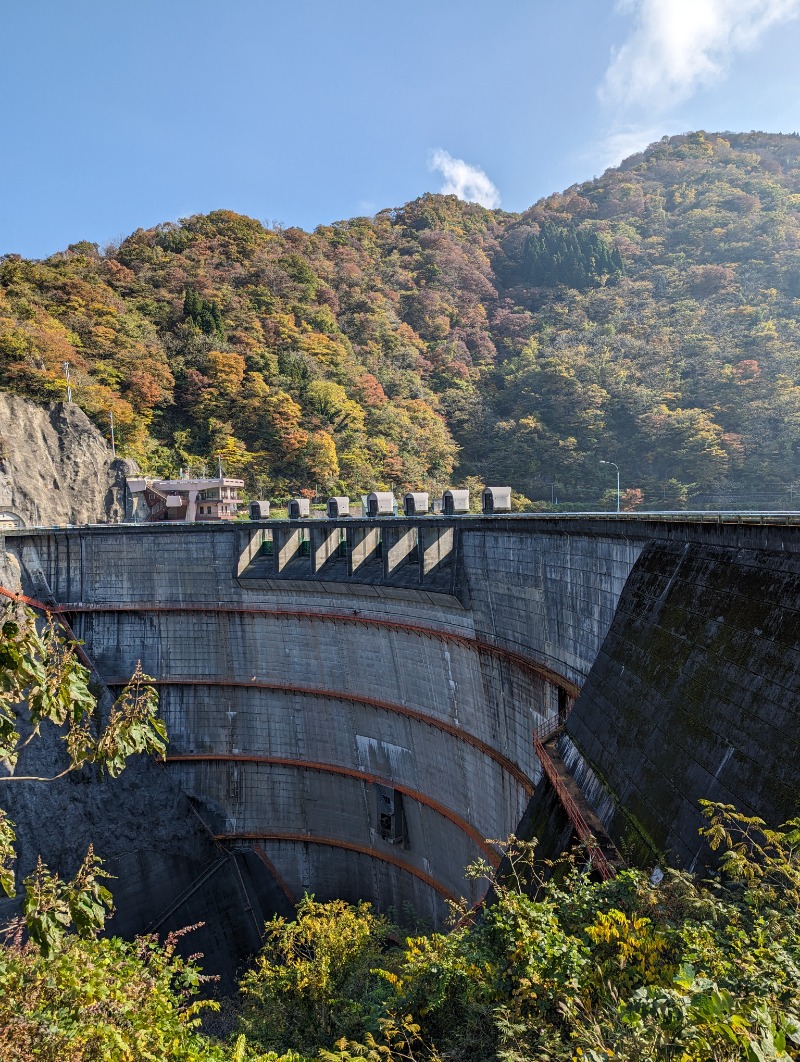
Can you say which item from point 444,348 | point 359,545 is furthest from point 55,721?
point 444,348

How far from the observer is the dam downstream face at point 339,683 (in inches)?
672

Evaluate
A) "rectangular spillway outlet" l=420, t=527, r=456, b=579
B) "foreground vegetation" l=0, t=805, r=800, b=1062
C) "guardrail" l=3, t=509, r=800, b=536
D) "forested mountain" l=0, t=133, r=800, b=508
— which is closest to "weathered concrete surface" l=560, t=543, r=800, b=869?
"guardrail" l=3, t=509, r=800, b=536

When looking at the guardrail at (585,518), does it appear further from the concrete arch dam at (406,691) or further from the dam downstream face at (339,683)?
the dam downstream face at (339,683)

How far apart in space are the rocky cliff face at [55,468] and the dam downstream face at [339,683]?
5.92 meters

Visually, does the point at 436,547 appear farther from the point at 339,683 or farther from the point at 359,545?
the point at 339,683

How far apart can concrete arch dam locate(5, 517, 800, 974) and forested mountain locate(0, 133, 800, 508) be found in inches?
697

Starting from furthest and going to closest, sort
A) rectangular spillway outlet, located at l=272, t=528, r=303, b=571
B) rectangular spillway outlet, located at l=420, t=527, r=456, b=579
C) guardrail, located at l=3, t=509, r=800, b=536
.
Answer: rectangular spillway outlet, located at l=272, t=528, r=303, b=571 < rectangular spillway outlet, located at l=420, t=527, r=456, b=579 < guardrail, located at l=3, t=509, r=800, b=536

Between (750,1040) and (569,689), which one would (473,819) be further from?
(750,1040)

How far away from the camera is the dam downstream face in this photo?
17.1 m

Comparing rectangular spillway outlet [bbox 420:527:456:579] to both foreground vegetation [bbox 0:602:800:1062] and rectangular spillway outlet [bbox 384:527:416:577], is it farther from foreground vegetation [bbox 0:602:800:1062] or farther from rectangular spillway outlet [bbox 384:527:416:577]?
foreground vegetation [bbox 0:602:800:1062]

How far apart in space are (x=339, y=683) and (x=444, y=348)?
136 ft

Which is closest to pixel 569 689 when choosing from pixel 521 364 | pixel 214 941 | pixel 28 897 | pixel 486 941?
pixel 486 941

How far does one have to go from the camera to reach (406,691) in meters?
21.9

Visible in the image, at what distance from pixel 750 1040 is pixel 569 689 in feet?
36.4
